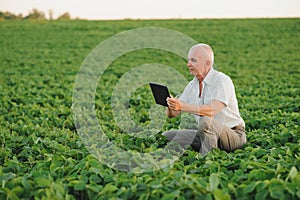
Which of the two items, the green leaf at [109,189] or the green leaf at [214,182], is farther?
the green leaf at [109,189]

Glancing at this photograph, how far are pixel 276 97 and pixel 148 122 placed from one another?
146 inches

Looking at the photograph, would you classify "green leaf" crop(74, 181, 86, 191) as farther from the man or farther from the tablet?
the tablet

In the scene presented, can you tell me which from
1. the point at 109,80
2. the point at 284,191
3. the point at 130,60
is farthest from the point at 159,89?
the point at 130,60

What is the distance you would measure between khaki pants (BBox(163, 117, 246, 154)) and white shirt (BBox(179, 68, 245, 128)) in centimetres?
14

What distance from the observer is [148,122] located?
757 cm

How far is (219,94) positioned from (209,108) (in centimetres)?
20

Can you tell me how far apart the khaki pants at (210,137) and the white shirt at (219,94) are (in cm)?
14

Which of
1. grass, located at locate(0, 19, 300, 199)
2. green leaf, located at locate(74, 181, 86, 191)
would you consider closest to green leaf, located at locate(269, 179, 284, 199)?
grass, located at locate(0, 19, 300, 199)

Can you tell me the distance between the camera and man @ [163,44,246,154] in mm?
5004

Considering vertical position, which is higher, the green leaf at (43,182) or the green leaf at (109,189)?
the green leaf at (43,182)

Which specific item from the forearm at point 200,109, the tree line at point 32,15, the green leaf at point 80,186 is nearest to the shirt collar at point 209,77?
the forearm at point 200,109

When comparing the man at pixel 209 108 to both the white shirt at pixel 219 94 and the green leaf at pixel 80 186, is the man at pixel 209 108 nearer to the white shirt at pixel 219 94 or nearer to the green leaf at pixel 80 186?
the white shirt at pixel 219 94

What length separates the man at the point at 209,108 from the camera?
5.00 meters

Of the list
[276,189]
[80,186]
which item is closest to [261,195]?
[276,189]
